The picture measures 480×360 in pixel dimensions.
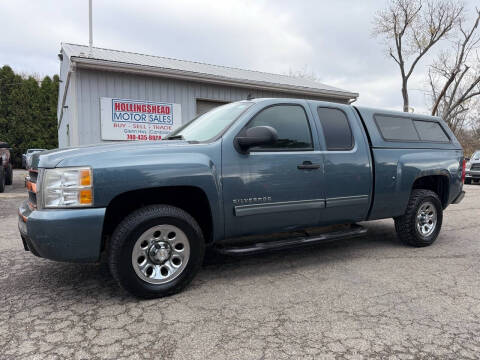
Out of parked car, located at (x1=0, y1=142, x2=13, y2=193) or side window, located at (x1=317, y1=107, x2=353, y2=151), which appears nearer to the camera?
side window, located at (x1=317, y1=107, x2=353, y2=151)

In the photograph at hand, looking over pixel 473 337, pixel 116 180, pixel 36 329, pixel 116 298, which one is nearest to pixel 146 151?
pixel 116 180

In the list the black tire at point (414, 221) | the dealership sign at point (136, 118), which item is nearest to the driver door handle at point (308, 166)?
the black tire at point (414, 221)

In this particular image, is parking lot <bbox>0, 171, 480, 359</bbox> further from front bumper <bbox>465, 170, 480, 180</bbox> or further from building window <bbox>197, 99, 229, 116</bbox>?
front bumper <bbox>465, 170, 480, 180</bbox>

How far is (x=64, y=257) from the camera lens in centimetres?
264

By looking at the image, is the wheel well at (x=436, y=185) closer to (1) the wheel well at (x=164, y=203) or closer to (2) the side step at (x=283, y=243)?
(2) the side step at (x=283, y=243)

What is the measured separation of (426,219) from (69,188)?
4426 mm

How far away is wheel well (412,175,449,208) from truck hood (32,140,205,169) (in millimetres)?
3415

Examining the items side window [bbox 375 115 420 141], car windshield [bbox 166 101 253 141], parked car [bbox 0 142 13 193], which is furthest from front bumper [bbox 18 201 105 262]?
parked car [bbox 0 142 13 193]

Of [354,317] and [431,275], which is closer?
[354,317]

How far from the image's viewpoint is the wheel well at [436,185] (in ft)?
16.0

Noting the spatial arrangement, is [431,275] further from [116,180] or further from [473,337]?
[116,180]

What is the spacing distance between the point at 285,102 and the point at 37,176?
2.47 metres

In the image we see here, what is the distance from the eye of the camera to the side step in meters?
3.20

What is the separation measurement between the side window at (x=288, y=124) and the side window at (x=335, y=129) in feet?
0.82
